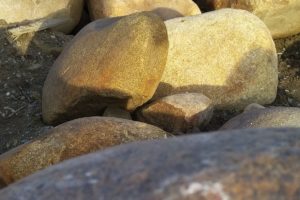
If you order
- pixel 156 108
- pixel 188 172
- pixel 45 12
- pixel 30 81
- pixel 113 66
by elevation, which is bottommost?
pixel 30 81

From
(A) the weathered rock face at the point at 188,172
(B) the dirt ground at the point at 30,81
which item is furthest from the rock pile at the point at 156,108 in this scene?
(B) the dirt ground at the point at 30,81

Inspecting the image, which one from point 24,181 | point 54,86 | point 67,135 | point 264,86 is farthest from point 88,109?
point 24,181

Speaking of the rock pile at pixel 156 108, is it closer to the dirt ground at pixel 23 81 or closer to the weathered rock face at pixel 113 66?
the weathered rock face at pixel 113 66

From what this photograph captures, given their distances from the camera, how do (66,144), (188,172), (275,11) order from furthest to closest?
(275,11) → (66,144) → (188,172)

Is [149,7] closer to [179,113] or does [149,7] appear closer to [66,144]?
[179,113]

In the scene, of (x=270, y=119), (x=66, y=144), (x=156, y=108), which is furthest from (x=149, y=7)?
(x=66, y=144)

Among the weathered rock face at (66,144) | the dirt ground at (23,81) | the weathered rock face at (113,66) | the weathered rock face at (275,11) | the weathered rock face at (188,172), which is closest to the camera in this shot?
the weathered rock face at (188,172)
